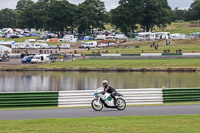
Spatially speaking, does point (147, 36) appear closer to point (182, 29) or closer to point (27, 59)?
point (182, 29)

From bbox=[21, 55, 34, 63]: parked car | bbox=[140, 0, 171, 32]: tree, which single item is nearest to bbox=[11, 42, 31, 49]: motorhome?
bbox=[21, 55, 34, 63]: parked car

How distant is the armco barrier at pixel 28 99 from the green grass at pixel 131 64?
54.9 m

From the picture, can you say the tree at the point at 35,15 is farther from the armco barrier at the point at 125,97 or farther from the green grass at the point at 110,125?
the green grass at the point at 110,125

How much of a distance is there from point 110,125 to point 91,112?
536 centimetres

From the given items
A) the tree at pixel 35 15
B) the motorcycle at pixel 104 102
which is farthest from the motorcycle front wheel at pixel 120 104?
the tree at pixel 35 15

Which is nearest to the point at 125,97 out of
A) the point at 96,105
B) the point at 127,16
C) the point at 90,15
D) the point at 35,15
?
the point at 96,105

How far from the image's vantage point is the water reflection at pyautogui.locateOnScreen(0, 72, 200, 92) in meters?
59.3

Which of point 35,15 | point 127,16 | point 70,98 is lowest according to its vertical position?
point 70,98

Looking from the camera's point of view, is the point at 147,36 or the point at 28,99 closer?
the point at 28,99

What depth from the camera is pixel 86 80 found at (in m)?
68.3

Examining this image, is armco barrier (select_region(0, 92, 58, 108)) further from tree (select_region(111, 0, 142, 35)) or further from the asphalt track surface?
tree (select_region(111, 0, 142, 35))

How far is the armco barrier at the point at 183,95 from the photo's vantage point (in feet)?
103

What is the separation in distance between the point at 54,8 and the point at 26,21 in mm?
32298

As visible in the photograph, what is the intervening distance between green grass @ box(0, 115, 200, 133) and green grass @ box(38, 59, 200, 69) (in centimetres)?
5965
